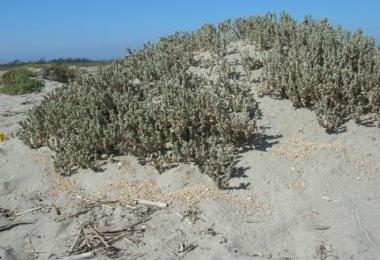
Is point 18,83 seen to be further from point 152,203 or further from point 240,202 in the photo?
point 240,202

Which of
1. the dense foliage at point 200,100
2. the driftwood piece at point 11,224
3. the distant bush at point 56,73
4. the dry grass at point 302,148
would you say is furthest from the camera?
the distant bush at point 56,73

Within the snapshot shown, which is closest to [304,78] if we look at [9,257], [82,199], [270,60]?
[270,60]

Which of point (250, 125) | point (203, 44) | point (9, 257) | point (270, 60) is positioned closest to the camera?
point (9, 257)

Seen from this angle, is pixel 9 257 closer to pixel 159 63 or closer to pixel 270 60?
pixel 159 63

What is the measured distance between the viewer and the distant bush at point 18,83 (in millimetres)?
11828

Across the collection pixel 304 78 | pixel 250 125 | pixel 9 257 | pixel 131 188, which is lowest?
pixel 9 257

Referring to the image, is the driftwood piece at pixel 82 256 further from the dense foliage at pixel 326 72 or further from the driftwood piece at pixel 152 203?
the dense foliage at pixel 326 72

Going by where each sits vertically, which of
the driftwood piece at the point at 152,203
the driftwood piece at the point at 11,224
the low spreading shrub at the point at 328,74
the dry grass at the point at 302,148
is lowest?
the driftwood piece at the point at 11,224

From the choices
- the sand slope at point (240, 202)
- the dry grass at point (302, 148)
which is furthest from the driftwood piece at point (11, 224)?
the dry grass at point (302, 148)

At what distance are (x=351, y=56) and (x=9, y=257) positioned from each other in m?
5.09

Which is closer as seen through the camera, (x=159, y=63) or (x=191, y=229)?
(x=191, y=229)

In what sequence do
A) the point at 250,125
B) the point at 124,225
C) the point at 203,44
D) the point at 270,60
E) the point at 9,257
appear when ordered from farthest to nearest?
1. the point at 203,44
2. the point at 270,60
3. the point at 250,125
4. the point at 124,225
5. the point at 9,257

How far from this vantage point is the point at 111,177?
6.31m

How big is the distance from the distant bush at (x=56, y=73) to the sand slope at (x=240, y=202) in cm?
764
